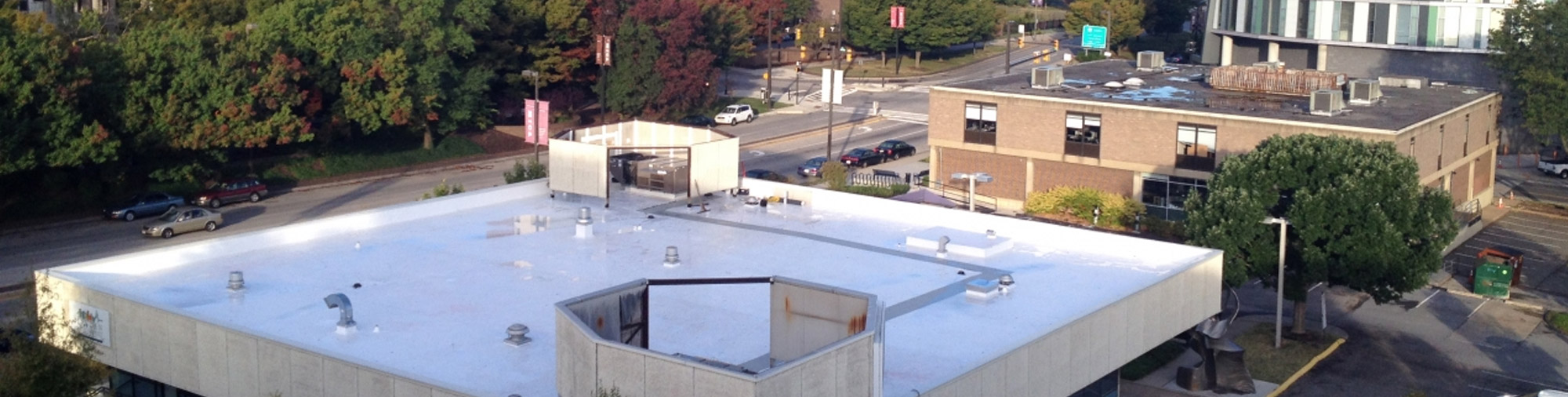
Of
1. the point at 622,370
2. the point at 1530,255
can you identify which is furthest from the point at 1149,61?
the point at 622,370

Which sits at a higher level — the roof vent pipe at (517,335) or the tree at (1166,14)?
the tree at (1166,14)

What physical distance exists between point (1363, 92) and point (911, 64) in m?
64.8

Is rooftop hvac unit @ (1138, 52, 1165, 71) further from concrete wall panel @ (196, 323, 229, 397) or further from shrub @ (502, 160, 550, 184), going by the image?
concrete wall panel @ (196, 323, 229, 397)

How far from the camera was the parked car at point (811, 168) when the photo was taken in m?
72.2

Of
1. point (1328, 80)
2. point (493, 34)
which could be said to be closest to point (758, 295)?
point (1328, 80)

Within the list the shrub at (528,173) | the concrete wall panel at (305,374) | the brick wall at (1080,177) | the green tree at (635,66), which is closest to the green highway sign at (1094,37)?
the green tree at (635,66)

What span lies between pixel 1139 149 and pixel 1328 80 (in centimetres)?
Answer: 874

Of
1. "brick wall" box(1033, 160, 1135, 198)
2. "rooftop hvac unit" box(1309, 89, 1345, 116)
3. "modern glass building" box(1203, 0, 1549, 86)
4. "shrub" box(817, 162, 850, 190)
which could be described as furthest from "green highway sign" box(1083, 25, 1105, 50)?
"rooftop hvac unit" box(1309, 89, 1345, 116)

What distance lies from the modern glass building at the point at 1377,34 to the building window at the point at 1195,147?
29056 mm

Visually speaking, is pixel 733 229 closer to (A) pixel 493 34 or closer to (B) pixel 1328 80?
(B) pixel 1328 80

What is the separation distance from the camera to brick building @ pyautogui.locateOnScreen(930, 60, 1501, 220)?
Result: 53.2m

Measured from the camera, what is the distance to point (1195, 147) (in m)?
54.4

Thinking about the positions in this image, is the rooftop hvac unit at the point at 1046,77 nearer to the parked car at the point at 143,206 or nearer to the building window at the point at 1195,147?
the building window at the point at 1195,147

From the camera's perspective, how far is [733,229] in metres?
38.0
